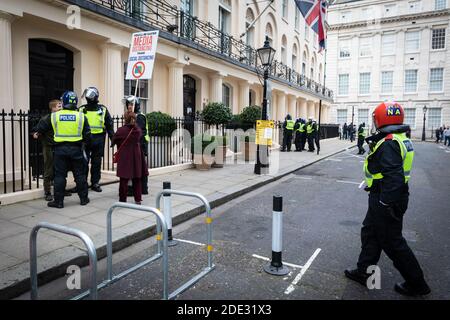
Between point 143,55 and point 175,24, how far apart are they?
6653 mm

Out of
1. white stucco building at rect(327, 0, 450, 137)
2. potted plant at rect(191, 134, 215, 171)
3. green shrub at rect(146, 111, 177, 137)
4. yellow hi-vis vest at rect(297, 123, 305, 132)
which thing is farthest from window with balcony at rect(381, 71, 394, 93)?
green shrub at rect(146, 111, 177, 137)

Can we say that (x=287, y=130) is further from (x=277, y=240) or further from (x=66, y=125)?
(x=277, y=240)

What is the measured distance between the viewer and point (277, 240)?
13.3ft

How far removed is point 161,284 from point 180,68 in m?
10.9

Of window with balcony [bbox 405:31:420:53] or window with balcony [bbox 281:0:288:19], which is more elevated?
window with balcony [bbox 405:31:420:53]

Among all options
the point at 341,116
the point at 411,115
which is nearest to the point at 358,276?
the point at 411,115

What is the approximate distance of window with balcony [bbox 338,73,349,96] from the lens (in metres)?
52.1

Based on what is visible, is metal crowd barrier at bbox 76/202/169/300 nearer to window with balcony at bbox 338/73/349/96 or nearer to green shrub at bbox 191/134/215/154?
green shrub at bbox 191/134/215/154

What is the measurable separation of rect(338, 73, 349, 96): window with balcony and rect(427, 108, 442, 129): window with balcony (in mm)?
11694

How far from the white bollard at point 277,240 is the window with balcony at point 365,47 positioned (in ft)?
174

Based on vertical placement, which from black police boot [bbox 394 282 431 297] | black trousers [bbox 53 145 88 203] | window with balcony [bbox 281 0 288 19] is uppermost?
window with balcony [bbox 281 0 288 19]

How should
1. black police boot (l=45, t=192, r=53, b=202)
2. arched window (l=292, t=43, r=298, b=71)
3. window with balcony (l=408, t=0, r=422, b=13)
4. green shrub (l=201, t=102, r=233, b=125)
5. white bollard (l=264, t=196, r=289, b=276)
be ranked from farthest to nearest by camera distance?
window with balcony (l=408, t=0, r=422, b=13) < arched window (l=292, t=43, r=298, b=71) < green shrub (l=201, t=102, r=233, b=125) < black police boot (l=45, t=192, r=53, b=202) < white bollard (l=264, t=196, r=289, b=276)

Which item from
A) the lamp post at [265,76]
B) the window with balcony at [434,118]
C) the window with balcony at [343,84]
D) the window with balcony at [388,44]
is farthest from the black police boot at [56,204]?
the window with balcony at [388,44]

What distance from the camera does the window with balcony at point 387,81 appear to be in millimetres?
48578
